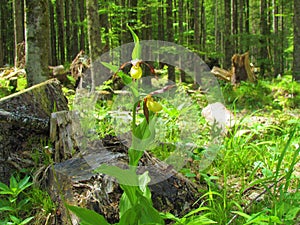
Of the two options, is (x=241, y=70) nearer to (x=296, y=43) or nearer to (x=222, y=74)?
(x=222, y=74)

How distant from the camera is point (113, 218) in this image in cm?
247

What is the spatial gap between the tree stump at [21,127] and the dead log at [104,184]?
0.46 meters

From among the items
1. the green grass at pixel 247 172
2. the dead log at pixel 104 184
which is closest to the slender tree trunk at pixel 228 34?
the green grass at pixel 247 172

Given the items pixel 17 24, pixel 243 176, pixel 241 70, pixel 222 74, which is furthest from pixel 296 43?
pixel 17 24

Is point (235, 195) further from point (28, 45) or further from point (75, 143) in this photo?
point (28, 45)

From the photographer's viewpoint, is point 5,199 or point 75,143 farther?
point 75,143

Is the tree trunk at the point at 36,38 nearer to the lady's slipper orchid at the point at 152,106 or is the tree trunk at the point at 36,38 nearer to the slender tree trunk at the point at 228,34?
the lady's slipper orchid at the point at 152,106

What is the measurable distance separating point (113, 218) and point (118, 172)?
0.83m

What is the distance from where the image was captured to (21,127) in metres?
3.38

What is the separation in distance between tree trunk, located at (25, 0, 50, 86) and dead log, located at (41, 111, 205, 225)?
7.78 ft

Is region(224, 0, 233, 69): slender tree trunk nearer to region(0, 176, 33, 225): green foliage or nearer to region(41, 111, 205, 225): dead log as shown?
region(41, 111, 205, 225): dead log

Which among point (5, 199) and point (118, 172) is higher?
point (118, 172)

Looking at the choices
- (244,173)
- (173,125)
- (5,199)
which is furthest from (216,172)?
(5,199)

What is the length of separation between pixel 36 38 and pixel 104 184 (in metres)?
3.28
